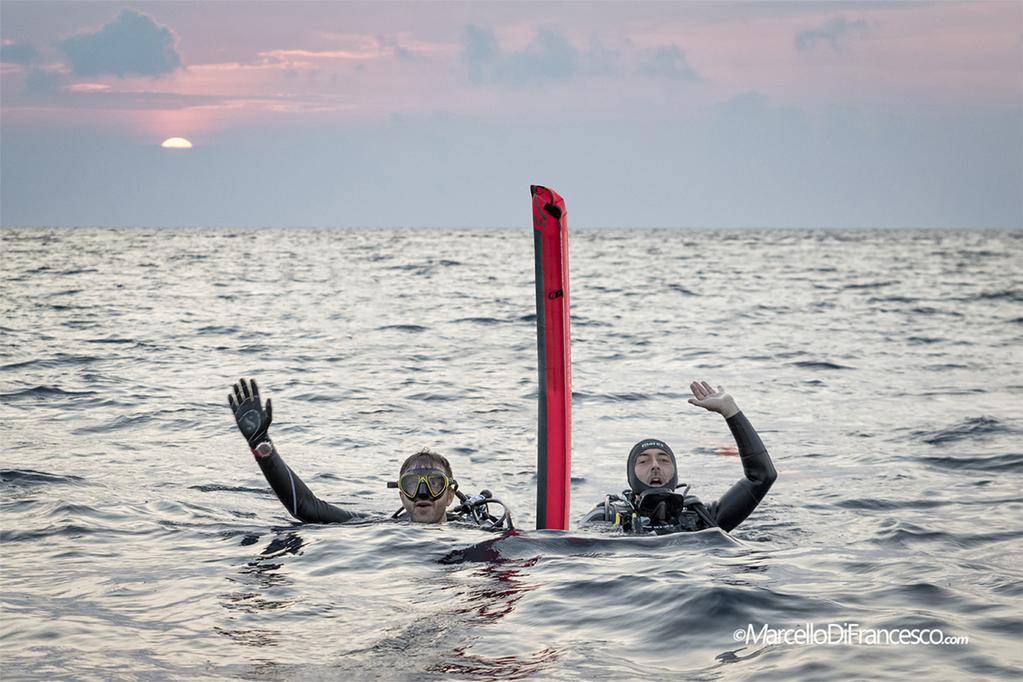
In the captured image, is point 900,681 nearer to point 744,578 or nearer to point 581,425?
point 744,578

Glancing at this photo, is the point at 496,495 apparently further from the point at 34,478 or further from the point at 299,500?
the point at 34,478

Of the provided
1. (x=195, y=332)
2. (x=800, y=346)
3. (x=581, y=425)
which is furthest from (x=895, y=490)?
(x=195, y=332)

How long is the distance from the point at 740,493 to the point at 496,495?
4278 millimetres

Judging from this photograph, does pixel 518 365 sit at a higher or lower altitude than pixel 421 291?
lower

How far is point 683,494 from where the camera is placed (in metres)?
8.73

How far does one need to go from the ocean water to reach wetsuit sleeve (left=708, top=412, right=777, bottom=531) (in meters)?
0.43

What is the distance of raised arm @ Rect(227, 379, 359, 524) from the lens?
7.76 m

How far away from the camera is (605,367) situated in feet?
71.9

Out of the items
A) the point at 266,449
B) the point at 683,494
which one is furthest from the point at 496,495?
the point at 266,449

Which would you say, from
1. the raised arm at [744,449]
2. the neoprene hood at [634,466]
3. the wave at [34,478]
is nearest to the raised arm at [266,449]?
the neoprene hood at [634,466]

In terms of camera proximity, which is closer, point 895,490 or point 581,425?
point 895,490

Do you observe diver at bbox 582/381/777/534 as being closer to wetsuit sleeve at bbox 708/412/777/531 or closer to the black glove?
wetsuit sleeve at bbox 708/412/777/531

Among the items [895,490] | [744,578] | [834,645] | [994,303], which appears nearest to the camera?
[834,645]

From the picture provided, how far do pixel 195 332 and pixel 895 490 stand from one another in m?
19.5
